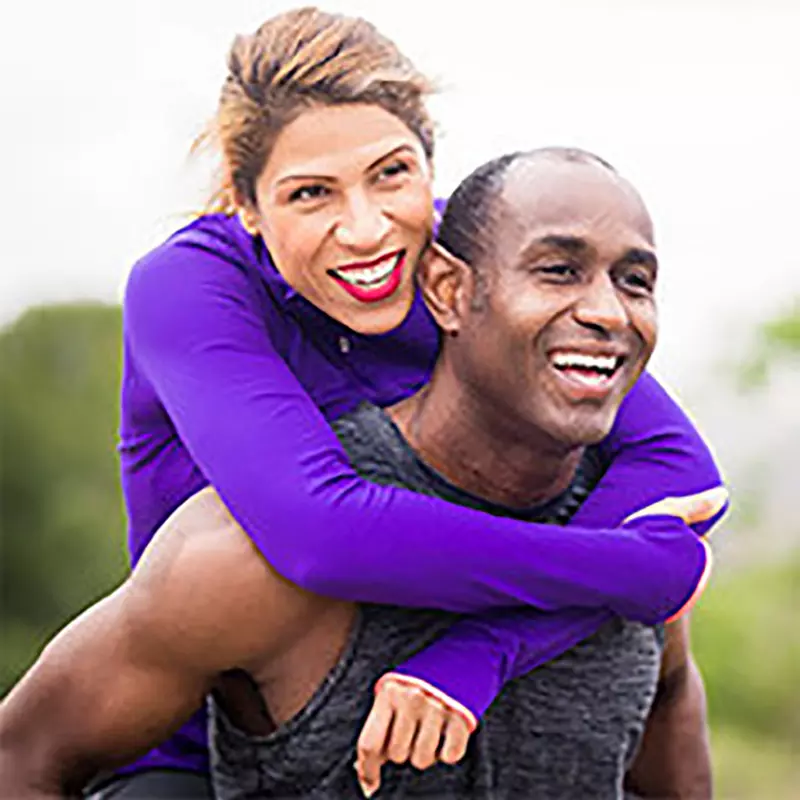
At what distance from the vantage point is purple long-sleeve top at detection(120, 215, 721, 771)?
7.77 feet

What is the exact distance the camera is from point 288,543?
2.36 m

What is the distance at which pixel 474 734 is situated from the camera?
254cm

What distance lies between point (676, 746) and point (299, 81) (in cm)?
126

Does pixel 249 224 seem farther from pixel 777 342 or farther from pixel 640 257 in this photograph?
pixel 777 342

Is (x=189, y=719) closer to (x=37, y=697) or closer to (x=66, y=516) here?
(x=37, y=697)

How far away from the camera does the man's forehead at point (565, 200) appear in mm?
2455

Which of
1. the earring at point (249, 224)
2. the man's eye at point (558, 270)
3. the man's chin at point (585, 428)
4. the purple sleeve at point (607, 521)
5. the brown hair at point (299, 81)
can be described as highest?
the brown hair at point (299, 81)

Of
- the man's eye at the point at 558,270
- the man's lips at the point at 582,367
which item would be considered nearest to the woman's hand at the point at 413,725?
the man's lips at the point at 582,367

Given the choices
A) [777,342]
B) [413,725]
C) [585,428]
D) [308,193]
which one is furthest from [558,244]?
[777,342]

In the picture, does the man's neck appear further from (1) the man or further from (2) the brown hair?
(2) the brown hair

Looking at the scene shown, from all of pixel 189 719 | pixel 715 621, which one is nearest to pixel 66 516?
pixel 715 621

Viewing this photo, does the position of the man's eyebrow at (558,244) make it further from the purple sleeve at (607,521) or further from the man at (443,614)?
the purple sleeve at (607,521)

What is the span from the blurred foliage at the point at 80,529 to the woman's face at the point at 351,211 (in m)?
6.96

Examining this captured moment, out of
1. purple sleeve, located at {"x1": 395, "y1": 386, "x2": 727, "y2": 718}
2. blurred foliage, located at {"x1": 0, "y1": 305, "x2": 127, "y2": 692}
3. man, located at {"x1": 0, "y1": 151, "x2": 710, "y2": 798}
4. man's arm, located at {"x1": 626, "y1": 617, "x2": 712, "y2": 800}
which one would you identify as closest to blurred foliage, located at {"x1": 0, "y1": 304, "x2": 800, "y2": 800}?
blurred foliage, located at {"x1": 0, "y1": 305, "x2": 127, "y2": 692}
